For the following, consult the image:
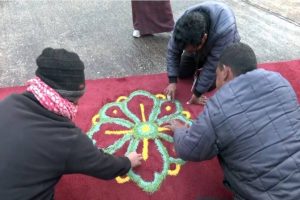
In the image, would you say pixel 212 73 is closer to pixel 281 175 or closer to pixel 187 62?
pixel 187 62

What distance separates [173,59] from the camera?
312 centimetres

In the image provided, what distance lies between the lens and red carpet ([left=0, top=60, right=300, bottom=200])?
2480mm

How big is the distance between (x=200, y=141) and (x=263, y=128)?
0.36m

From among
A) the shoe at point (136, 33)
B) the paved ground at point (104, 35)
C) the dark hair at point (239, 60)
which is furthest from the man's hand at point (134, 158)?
the shoe at point (136, 33)

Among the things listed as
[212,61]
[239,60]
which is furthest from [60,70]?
[212,61]

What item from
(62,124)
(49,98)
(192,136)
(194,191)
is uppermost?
(49,98)

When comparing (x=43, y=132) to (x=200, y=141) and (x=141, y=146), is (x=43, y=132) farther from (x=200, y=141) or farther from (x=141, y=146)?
(x=141, y=146)

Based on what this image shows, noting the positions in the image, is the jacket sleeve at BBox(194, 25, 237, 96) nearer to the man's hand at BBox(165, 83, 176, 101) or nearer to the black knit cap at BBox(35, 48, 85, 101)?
the man's hand at BBox(165, 83, 176, 101)

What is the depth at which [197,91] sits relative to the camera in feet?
10.2

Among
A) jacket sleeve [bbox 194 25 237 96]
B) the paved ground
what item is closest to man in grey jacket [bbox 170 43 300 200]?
jacket sleeve [bbox 194 25 237 96]

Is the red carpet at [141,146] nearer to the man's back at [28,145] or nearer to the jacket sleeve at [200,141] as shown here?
the jacket sleeve at [200,141]

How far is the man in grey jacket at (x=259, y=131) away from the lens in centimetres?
184

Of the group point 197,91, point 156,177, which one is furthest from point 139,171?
point 197,91

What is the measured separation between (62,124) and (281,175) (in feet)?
3.79
